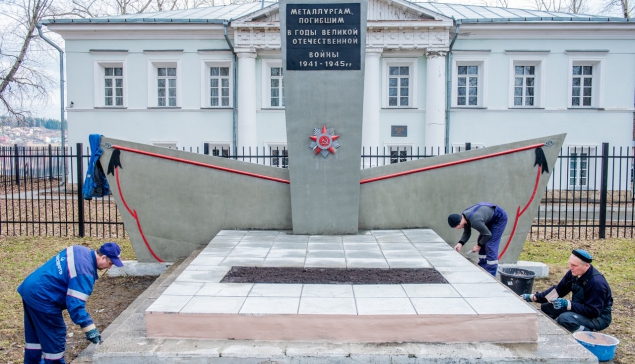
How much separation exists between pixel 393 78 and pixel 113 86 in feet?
37.2

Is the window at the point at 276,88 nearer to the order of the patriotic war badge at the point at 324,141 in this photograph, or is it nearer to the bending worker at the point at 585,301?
the order of the patriotic war badge at the point at 324,141

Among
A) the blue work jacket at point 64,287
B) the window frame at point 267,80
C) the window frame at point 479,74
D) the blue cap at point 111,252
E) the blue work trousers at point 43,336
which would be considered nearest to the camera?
the blue work jacket at point 64,287

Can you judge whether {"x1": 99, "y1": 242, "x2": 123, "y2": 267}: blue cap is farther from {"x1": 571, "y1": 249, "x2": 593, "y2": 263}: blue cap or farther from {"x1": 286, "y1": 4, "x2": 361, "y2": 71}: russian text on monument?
{"x1": 571, "y1": 249, "x2": 593, "y2": 263}: blue cap

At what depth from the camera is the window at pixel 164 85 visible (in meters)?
21.0

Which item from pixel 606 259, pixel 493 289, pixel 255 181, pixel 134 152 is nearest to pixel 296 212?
pixel 255 181

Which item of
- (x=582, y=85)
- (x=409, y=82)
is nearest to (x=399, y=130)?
(x=409, y=82)

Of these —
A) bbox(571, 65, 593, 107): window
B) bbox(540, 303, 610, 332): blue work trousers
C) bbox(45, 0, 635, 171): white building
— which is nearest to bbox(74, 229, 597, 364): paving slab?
bbox(540, 303, 610, 332): blue work trousers

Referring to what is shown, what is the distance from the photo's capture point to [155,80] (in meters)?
21.2

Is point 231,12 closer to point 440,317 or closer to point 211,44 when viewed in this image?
point 211,44

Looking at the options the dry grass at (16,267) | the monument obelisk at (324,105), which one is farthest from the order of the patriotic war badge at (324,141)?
the dry grass at (16,267)

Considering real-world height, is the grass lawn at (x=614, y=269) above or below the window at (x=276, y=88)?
below

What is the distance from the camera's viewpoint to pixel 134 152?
26.5 ft

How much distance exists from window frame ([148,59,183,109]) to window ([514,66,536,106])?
44.1 ft

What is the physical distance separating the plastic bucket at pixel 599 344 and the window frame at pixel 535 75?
54.7 ft
